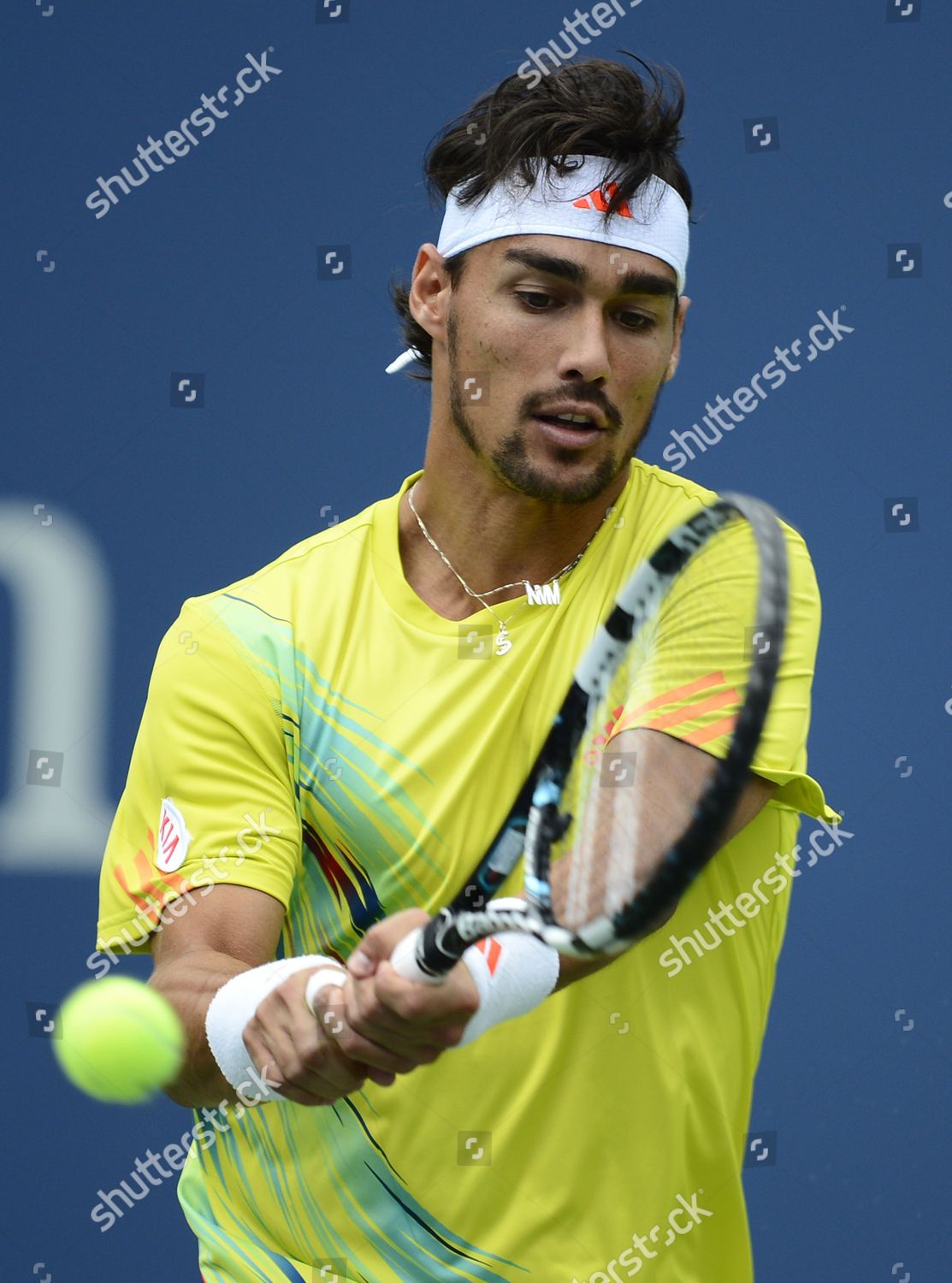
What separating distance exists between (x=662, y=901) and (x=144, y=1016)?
1183mm

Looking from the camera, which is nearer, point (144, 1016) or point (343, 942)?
point (343, 942)

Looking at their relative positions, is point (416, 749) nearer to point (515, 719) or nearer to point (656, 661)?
point (515, 719)

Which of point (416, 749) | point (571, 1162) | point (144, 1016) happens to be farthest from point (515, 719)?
point (144, 1016)

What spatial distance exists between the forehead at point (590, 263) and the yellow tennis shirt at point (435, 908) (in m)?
0.26

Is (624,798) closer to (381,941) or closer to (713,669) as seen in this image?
(713,669)

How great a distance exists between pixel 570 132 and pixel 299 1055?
1172 millimetres

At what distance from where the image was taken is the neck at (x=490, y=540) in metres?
1.91

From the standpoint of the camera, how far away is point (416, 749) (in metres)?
1.78

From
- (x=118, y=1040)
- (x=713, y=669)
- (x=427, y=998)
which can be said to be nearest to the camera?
(x=427, y=998)

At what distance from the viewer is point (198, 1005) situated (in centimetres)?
160
